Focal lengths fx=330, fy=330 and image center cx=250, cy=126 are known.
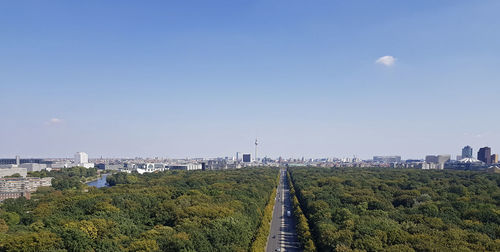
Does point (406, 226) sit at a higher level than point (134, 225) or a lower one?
higher

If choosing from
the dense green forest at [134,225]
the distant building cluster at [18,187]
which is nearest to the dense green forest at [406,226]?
the dense green forest at [134,225]

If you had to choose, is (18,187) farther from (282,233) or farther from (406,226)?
(406,226)

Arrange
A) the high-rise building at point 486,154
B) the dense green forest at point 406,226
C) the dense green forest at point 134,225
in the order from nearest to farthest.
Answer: the dense green forest at point 406,226
the dense green forest at point 134,225
the high-rise building at point 486,154

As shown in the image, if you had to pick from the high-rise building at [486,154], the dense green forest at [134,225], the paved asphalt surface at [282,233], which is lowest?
the paved asphalt surface at [282,233]

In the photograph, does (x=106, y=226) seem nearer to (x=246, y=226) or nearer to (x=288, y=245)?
(x=246, y=226)

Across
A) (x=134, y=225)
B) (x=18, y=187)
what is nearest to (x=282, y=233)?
(x=134, y=225)

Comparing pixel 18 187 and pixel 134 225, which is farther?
pixel 18 187

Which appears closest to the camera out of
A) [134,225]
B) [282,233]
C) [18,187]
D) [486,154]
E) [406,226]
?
[406,226]

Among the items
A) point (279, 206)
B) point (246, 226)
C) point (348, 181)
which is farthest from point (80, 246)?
point (348, 181)

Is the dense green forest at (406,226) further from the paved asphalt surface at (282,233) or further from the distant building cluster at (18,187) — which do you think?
the distant building cluster at (18,187)

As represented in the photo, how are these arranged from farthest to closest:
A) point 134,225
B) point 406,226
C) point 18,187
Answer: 1. point 18,187
2. point 134,225
3. point 406,226

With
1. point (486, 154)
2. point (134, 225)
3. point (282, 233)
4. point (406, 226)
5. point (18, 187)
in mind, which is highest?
point (486, 154)

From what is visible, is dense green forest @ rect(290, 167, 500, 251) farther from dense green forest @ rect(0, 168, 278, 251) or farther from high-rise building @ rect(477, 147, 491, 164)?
high-rise building @ rect(477, 147, 491, 164)
